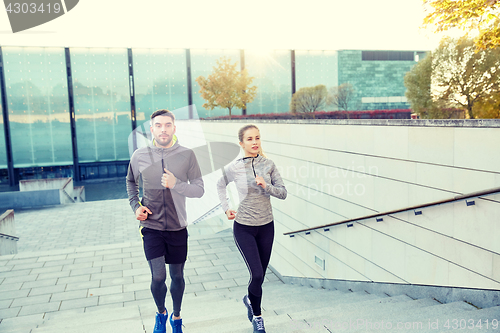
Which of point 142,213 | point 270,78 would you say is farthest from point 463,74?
point 270,78

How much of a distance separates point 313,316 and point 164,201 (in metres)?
1.72

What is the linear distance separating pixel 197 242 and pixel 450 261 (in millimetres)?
6208

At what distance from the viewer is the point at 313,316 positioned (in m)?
3.54

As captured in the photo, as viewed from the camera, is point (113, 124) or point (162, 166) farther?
point (113, 124)

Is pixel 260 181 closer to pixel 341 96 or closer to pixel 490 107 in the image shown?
pixel 490 107

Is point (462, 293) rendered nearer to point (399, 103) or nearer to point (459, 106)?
point (459, 106)

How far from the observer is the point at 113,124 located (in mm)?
27188

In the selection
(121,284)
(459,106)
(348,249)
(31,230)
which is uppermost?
(459,106)

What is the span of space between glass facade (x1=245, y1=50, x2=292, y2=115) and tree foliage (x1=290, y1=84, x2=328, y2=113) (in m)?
Result: 5.07

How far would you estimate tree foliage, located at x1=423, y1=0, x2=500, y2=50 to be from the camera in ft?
20.2

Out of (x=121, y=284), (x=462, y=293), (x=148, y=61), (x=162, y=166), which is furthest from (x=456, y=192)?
(x=148, y=61)

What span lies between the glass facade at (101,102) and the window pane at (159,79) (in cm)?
83

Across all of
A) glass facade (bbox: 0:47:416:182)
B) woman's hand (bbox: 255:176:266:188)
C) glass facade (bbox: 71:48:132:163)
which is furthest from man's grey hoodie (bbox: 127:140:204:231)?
glass facade (bbox: 71:48:132:163)

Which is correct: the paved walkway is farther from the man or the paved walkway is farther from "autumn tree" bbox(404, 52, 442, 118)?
"autumn tree" bbox(404, 52, 442, 118)
